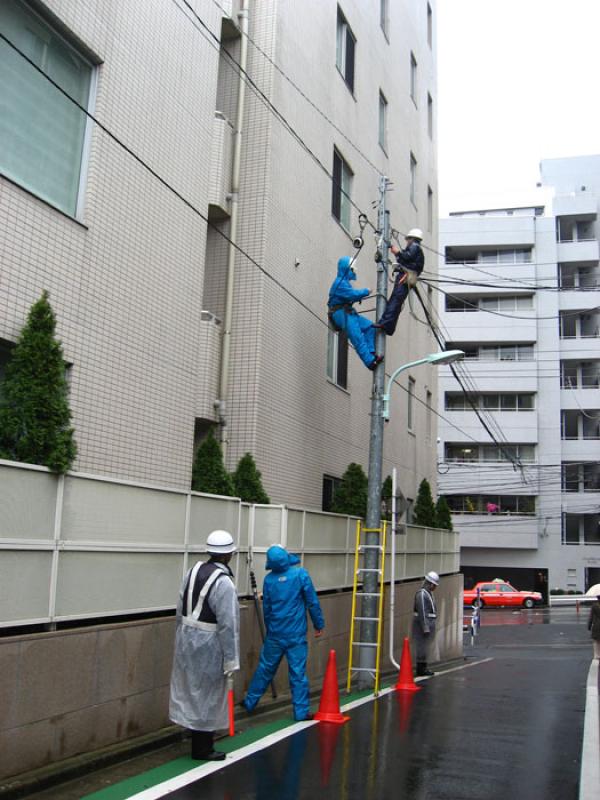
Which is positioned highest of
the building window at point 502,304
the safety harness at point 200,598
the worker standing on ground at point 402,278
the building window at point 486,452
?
the building window at point 502,304

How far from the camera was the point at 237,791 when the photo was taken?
18.7 feet

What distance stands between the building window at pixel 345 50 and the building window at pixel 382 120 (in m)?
2.43

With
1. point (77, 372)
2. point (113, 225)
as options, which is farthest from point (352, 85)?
point (77, 372)

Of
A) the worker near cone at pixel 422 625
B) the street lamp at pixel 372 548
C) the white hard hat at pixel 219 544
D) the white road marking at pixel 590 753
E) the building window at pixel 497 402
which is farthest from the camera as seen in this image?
the building window at pixel 497 402

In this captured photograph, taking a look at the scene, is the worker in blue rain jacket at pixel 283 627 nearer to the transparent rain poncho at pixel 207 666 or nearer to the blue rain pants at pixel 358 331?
the transparent rain poncho at pixel 207 666

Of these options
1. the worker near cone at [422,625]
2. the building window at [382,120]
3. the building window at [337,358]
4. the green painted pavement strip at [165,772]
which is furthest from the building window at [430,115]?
the green painted pavement strip at [165,772]

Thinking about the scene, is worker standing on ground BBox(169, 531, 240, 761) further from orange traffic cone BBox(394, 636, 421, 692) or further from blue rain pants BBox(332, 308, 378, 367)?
blue rain pants BBox(332, 308, 378, 367)

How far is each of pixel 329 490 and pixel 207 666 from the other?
9.03 m

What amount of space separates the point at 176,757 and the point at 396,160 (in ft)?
56.8

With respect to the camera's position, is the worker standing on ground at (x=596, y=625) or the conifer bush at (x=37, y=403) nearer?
the conifer bush at (x=37, y=403)

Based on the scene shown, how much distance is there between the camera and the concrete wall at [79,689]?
5645 millimetres

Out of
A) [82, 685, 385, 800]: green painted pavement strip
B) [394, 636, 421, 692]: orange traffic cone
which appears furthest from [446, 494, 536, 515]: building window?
[82, 685, 385, 800]: green painted pavement strip

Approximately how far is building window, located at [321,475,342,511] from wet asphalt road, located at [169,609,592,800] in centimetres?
414

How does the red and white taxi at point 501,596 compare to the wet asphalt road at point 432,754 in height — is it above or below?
below
